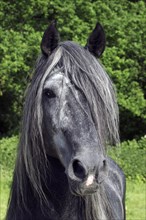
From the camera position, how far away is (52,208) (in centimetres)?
290

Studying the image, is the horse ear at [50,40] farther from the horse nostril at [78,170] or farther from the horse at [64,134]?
the horse nostril at [78,170]

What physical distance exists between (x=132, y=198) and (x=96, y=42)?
854 cm

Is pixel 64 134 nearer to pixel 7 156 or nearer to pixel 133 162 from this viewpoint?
pixel 7 156

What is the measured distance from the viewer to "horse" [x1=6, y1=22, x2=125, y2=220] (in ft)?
8.46

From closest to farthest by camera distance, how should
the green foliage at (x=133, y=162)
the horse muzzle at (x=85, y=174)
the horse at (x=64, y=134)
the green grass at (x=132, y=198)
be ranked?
the horse muzzle at (x=85, y=174), the horse at (x=64, y=134), the green grass at (x=132, y=198), the green foliage at (x=133, y=162)

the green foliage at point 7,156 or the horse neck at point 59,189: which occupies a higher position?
the horse neck at point 59,189

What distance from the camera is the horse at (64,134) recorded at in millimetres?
2580

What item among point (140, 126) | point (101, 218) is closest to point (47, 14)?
point (140, 126)

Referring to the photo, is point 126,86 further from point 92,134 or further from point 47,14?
point 92,134

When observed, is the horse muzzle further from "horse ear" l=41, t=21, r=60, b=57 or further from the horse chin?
"horse ear" l=41, t=21, r=60, b=57

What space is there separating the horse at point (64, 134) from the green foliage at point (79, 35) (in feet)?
45.2

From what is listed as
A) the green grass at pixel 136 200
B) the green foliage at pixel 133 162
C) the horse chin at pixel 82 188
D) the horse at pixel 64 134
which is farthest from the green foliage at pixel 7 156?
the horse chin at pixel 82 188

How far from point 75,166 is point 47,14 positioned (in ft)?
51.4

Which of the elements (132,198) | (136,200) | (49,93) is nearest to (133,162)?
(132,198)
